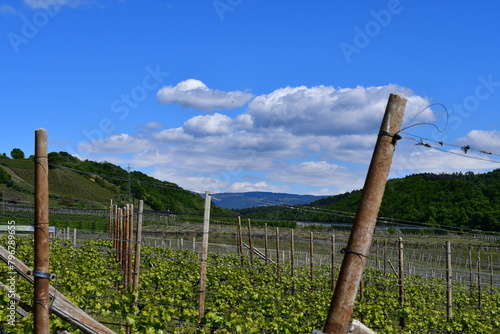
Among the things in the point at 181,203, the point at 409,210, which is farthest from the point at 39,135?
the point at 181,203

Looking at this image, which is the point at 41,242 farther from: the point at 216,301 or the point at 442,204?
the point at 442,204

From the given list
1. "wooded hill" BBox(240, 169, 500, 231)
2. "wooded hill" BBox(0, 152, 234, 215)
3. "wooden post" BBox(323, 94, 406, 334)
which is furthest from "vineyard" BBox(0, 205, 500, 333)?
"wooded hill" BBox(0, 152, 234, 215)

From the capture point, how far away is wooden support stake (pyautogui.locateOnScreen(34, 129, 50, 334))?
4883 mm

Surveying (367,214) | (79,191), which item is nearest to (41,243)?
(367,214)

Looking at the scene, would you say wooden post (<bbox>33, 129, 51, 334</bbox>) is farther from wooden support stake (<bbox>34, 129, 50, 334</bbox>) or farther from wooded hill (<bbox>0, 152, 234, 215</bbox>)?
wooded hill (<bbox>0, 152, 234, 215</bbox>)

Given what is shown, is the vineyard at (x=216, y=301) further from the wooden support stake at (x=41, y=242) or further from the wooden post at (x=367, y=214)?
the wooden post at (x=367, y=214)

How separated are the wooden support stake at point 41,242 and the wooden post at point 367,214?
2770mm

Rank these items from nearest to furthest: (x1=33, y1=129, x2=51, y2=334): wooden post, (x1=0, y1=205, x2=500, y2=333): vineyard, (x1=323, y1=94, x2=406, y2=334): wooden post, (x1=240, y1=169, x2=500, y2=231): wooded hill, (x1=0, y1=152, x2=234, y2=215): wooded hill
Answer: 1. (x1=323, y1=94, x2=406, y2=334): wooden post
2. (x1=33, y1=129, x2=51, y2=334): wooden post
3. (x1=0, y1=205, x2=500, y2=333): vineyard
4. (x1=240, y1=169, x2=500, y2=231): wooded hill
5. (x1=0, y1=152, x2=234, y2=215): wooded hill

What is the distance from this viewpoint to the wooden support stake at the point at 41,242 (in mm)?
4883

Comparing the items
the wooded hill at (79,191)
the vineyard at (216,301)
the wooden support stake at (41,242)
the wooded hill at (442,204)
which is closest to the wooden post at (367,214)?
the wooden support stake at (41,242)

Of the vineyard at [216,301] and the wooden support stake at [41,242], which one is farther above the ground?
the wooden support stake at [41,242]

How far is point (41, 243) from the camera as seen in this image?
493 centimetres

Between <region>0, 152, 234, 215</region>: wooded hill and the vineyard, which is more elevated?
<region>0, 152, 234, 215</region>: wooded hill

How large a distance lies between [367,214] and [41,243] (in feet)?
10.2
